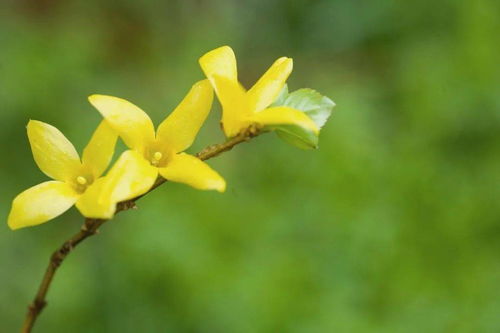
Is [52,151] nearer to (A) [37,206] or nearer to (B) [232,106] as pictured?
(A) [37,206]

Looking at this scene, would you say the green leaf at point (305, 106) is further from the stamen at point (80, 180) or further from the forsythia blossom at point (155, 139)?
the stamen at point (80, 180)

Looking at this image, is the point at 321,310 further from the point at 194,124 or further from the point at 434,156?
the point at 194,124

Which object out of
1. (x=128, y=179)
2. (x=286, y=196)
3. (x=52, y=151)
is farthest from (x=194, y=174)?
(x=286, y=196)

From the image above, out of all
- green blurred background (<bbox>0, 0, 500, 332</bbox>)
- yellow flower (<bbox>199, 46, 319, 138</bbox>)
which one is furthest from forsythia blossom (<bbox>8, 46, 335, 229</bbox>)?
green blurred background (<bbox>0, 0, 500, 332</bbox>)

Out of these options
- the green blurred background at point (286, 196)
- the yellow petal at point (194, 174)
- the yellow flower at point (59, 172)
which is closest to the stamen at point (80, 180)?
the yellow flower at point (59, 172)

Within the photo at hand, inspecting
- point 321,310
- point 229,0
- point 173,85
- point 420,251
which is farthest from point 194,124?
point 229,0

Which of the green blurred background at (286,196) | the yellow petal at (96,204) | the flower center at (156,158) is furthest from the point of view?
the green blurred background at (286,196)

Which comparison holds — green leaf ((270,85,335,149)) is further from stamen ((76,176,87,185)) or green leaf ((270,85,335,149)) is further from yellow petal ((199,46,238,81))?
stamen ((76,176,87,185))
